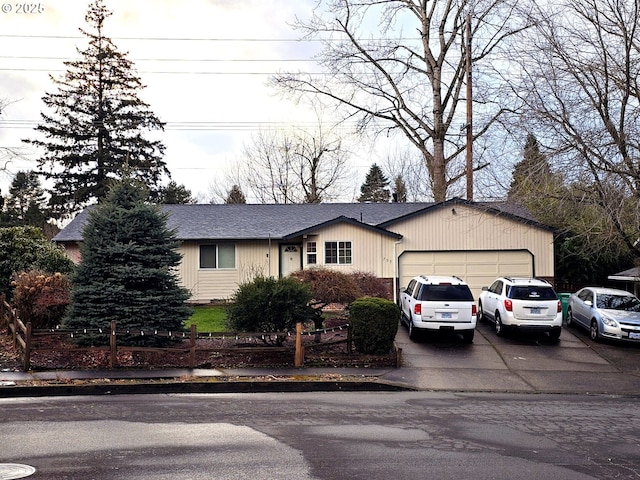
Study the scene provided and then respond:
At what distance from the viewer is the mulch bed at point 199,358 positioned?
44.6 ft

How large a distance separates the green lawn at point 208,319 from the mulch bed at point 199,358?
9.16 feet

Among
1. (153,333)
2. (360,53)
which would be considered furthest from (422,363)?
(360,53)

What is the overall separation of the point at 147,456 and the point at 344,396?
507 cm

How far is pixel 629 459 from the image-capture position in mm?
7461

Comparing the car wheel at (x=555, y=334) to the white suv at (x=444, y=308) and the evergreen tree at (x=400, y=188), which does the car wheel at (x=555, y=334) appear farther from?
the evergreen tree at (x=400, y=188)

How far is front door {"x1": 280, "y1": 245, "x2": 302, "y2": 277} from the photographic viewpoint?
1030 inches

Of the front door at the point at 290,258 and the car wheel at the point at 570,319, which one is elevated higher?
the front door at the point at 290,258

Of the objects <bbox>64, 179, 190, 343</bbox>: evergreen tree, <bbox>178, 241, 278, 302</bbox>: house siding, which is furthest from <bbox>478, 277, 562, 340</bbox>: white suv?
<bbox>178, 241, 278, 302</bbox>: house siding

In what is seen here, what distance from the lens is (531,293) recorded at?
57.4 ft

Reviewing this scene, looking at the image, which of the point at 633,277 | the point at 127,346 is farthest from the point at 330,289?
the point at 633,277

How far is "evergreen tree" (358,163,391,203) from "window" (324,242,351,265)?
4013cm

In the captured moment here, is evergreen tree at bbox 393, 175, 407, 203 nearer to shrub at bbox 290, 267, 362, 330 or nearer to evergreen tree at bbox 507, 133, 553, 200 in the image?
evergreen tree at bbox 507, 133, 553, 200

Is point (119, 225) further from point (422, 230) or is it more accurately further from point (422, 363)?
point (422, 230)

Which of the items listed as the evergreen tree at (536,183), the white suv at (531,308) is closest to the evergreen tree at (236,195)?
the evergreen tree at (536,183)
